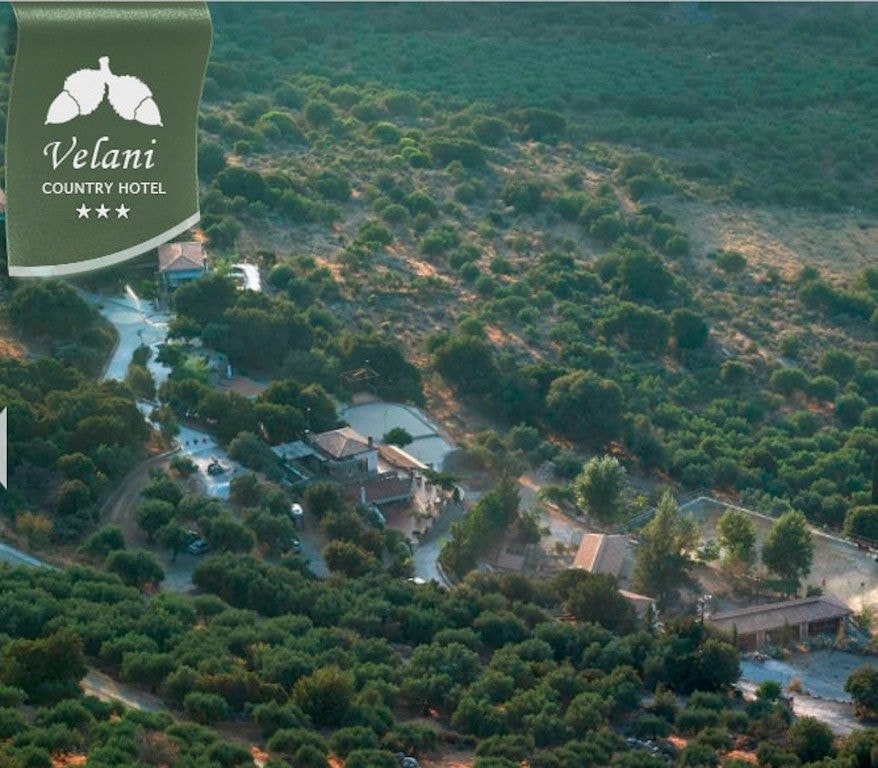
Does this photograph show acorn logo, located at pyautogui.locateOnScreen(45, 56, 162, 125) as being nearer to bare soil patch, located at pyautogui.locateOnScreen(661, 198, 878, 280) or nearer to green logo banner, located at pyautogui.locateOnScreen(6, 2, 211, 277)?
green logo banner, located at pyautogui.locateOnScreen(6, 2, 211, 277)

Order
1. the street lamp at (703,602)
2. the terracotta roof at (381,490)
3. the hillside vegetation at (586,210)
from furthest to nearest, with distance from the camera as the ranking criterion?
the hillside vegetation at (586,210) < the terracotta roof at (381,490) < the street lamp at (703,602)

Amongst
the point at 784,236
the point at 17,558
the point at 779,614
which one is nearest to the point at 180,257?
the point at 17,558

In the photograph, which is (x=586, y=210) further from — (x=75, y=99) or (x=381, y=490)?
(x=75, y=99)

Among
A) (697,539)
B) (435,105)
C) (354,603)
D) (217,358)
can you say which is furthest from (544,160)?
(354,603)

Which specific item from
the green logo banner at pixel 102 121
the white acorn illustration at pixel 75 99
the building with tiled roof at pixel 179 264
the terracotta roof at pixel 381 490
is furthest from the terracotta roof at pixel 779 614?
the building with tiled roof at pixel 179 264

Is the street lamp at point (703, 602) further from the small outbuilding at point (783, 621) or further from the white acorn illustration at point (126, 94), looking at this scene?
the white acorn illustration at point (126, 94)

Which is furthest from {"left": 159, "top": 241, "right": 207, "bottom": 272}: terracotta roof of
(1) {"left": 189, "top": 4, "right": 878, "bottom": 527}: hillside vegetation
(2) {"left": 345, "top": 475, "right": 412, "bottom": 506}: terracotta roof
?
(2) {"left": 345, "top": 475, "right": 412, "bottom": 506}: terracotta roof
